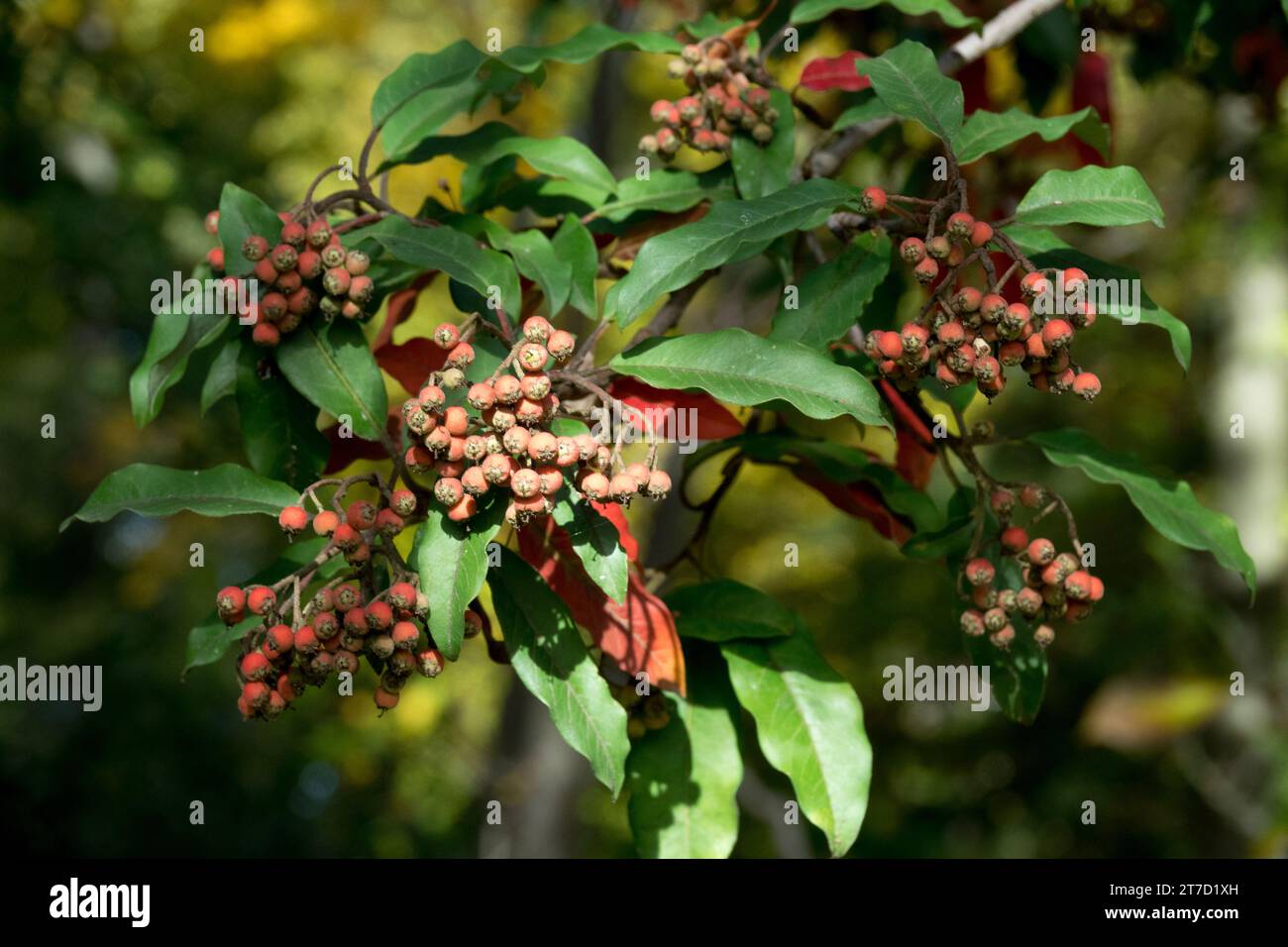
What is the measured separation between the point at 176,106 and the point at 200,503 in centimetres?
445

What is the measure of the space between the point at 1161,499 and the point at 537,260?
0.83 metres

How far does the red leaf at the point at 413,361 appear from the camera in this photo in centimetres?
157

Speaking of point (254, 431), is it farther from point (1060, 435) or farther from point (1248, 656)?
point (1248, 656)

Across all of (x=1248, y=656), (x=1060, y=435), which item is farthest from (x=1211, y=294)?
(x=1060, y=435)

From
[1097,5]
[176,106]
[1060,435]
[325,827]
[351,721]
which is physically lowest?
[325,827]

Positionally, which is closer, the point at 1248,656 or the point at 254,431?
the point at 254,431

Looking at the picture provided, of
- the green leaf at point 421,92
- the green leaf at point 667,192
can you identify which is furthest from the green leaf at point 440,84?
the green leaf at point 667,192

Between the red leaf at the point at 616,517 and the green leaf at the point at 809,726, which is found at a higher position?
the red leaf at the point at 616,517

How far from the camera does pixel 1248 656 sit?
4879mm

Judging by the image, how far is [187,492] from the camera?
4.91 feet

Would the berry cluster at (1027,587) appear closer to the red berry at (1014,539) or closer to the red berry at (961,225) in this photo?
the red berry at (1014,539)

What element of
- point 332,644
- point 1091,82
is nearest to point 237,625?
point 332,644

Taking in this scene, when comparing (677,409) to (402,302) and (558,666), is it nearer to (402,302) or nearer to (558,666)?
(558,666)

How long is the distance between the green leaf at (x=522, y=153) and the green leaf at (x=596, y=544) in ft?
1.86
